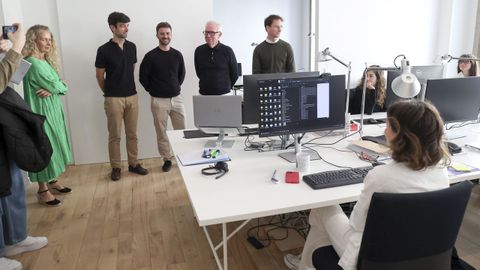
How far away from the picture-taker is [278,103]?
226cm

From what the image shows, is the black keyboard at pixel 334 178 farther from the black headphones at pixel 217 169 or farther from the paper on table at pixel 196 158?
the paper on table at pixel 196 158

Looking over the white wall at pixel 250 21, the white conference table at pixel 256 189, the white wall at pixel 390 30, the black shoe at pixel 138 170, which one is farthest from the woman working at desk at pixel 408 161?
the white wall at pixel 250 21

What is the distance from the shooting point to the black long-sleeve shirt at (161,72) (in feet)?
13.8

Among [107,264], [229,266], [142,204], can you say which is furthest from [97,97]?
[229,266]

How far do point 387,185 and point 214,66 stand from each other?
316cm

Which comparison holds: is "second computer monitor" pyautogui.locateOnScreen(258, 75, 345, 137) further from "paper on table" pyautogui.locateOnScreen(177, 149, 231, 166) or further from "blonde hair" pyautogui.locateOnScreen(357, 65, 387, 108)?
"blonde hair" pyautogui.locateOnScreen(357, 65, 387, 108)

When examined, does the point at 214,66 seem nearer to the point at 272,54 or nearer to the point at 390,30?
the point at 272,54

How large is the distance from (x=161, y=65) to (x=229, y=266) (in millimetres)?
2478

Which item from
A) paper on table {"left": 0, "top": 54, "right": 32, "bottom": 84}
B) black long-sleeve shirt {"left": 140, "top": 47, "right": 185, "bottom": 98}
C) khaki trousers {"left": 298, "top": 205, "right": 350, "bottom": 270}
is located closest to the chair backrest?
khaki trousers {"left": 298, "top": 205, "right": 350, "bottom": 270}

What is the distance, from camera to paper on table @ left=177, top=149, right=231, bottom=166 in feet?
7.55

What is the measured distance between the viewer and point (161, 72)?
4.21 metres

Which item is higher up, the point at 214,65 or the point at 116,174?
the point at 214,65

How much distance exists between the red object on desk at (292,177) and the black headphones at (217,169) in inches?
13.7

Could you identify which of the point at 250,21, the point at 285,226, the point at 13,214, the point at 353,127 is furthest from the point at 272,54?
the point at 13,214
